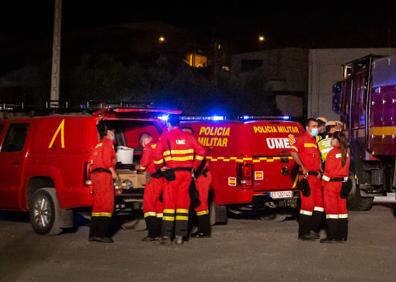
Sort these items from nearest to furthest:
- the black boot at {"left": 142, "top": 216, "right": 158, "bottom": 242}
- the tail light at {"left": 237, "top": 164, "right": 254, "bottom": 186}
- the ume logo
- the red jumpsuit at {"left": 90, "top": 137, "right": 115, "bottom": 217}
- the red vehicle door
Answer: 1. the red jumpsuit at {"left": 90, "top": 137, "right": 115, "bottom": 217}
2. the black boot at {"left": 142, "top": 216, "right": 158, "bottom": 242}
3. the tail light at {"left": 237, "top": 164, "right": 254, "bottom": 186}
4. the red vehicle door
5. the ume logo

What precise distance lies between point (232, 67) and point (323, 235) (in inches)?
1215

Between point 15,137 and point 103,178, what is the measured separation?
2.37 metres

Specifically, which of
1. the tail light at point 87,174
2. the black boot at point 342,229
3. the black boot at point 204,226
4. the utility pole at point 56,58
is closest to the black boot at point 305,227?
the black boot at point 342,229

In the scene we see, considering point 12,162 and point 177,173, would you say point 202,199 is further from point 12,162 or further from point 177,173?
point 12,162

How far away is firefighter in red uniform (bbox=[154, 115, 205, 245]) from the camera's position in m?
9.77

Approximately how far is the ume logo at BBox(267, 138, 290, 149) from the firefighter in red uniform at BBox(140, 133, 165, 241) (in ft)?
6.70

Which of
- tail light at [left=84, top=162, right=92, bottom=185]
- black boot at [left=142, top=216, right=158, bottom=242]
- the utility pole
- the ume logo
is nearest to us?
tail light at [left=84, top=162, right=92, bottom=185]

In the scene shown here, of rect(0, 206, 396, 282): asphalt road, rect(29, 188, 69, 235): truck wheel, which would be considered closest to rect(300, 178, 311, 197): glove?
rect(0, 206, 396, 282): asphalt road

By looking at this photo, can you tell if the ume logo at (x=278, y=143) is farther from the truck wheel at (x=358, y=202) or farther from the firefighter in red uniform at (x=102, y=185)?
the truck wheel at (x=358, y=202)

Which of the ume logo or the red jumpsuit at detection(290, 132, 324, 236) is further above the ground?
the ume logo

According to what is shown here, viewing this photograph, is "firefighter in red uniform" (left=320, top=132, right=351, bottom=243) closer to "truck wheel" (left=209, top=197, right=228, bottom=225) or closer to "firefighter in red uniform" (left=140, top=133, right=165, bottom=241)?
"truck wheel" (left=209, top=197, right=228, bottom=225)

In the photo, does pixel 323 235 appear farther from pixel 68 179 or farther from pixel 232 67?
pixel 232 67

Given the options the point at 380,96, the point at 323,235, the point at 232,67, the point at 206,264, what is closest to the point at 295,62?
the point at 232,67

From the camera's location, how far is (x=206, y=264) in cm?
848
